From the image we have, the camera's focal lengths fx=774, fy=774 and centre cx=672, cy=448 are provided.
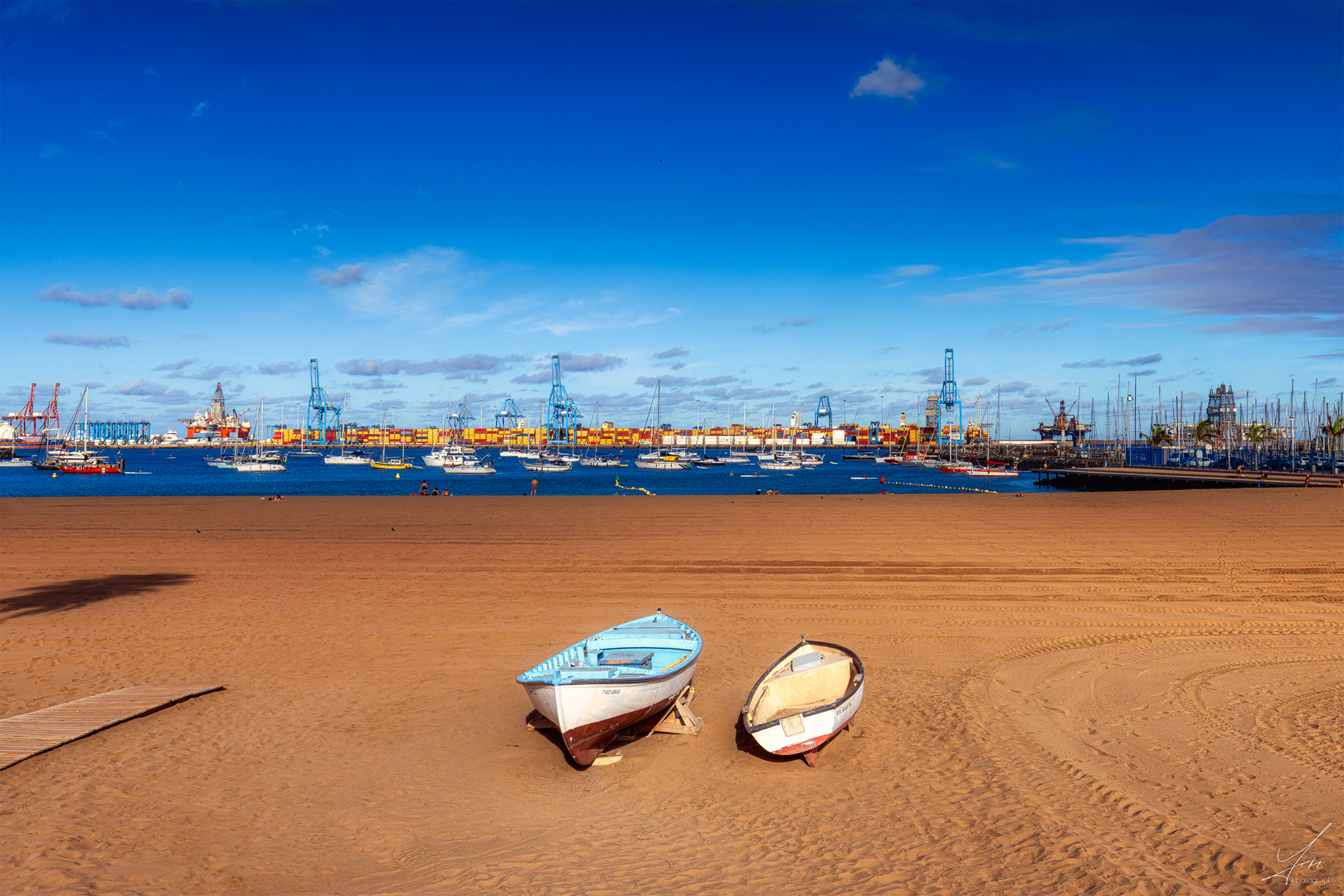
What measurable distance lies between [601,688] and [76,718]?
6867 mm

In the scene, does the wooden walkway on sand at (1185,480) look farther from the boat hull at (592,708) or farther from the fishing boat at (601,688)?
the boat hull at (592,708)

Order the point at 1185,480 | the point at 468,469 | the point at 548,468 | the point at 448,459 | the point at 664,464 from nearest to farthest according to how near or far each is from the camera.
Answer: the point at 1185,480 < the point at 468,469 < the point at 548,468 < the point at 448,459 < the point at 664,464

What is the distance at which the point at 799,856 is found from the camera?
675 centimetres

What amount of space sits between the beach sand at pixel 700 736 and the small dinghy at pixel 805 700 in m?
0.40

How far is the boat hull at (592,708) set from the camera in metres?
8.21

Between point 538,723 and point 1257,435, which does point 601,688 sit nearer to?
point 538,723

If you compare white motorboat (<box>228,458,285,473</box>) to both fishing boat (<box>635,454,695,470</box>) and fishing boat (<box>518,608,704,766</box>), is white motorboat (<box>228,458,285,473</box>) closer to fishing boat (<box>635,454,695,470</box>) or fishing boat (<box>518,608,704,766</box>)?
fishing boat (<box>635,454,695,470</box>)

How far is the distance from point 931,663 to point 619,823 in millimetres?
6731

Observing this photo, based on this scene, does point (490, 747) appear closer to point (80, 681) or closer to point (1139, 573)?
point (80, 681)

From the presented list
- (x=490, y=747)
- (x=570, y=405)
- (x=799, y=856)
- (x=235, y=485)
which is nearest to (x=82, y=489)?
(x=235, y=485)

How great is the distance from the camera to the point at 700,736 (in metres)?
9.58

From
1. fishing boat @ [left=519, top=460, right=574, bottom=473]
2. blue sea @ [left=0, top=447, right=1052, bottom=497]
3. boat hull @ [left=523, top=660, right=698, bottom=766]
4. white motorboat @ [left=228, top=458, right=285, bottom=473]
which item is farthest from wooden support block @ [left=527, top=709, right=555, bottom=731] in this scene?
white motorboat @ [left=228, top=458, right=285, bottom=473]

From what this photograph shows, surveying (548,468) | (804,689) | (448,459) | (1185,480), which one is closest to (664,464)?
(548,468)

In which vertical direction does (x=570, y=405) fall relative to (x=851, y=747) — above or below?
above
